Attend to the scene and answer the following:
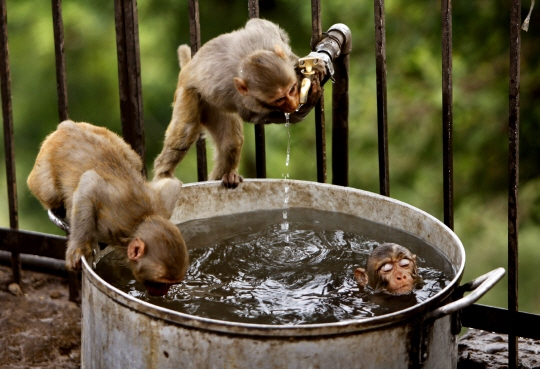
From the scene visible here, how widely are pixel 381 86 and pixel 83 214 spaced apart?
1502mm

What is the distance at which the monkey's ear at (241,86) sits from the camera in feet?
10.3

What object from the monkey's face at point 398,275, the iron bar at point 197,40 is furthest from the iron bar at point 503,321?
the iron bar at point 197,40

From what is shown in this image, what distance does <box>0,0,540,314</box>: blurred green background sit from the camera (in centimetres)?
471

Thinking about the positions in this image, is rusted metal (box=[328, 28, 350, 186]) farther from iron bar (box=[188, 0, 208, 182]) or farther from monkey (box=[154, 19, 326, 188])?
iron bar (box=[188, 0, 208, 182])

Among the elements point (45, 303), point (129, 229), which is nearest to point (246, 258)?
point (129, 229)

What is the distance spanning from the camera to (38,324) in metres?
3.67

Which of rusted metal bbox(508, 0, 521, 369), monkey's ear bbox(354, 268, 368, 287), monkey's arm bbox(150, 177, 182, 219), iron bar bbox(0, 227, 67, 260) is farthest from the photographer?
iron bar bbox(0, 227, 67, 260)

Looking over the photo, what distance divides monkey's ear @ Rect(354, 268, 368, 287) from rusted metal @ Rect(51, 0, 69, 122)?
2.04 m

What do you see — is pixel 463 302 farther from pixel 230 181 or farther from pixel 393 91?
pixel 393 91

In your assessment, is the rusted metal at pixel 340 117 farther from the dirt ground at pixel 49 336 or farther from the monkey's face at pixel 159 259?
the monkey's face at pixel 159 259

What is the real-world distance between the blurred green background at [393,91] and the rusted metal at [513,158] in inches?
75.0

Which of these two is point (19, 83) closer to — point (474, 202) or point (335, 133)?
point (335, 133)

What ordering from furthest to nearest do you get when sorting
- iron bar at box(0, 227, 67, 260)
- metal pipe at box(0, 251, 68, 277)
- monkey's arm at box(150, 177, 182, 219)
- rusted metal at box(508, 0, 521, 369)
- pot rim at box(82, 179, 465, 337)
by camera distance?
metal pipe at box(0, 251, 68, 277)
iron bar at box(0, 227, 67, 260)
monkey's arm at box(150, 177, 182, 219)
rusted metal at box(508, 0, 521, 369)
pot rim at box(82, 179, 465, 337)

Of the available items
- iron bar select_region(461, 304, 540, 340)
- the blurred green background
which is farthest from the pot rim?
the blurred green background
